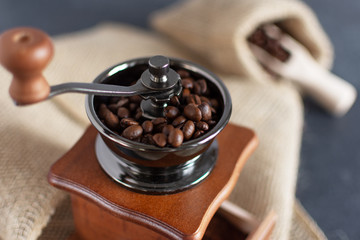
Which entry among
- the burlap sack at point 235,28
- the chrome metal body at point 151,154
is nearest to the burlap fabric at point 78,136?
the burlap sack at point 235,28

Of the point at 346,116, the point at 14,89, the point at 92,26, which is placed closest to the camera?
the point at 14,89

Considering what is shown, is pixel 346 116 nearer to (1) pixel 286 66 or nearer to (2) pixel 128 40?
(1) pixel 286 66

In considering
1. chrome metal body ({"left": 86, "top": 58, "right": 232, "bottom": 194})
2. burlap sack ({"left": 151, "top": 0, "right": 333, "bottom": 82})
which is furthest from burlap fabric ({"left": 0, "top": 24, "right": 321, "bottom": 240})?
chrome metal body ({"left": 86, "top": 58, "right": 232, "bottom": 194})

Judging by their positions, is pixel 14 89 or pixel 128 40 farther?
pixel 128 40

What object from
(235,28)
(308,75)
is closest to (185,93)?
(235,28)

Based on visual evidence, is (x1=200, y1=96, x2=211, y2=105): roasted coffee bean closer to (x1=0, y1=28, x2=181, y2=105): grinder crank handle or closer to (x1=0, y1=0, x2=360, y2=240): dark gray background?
(x1=0, y1=28, x2=181, y2=105): grinder crank handle

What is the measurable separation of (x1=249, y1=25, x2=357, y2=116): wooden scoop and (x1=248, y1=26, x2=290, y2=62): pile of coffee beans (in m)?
0.01

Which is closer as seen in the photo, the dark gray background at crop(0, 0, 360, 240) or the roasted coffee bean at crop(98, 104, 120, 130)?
the roasted coffee bean at crop(98, 104, 120, 130)

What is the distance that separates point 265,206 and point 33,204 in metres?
0.48

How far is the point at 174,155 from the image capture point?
66 centimetres

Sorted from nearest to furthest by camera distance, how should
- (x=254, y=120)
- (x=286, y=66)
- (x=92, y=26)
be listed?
(x=254, y=120)
(x=286, y=66)
(x=92, y=26)

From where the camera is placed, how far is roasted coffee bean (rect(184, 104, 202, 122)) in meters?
0.68

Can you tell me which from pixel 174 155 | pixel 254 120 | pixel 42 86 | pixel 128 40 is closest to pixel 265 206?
pixel 254 120

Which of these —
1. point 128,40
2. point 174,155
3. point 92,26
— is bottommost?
point 92,26
